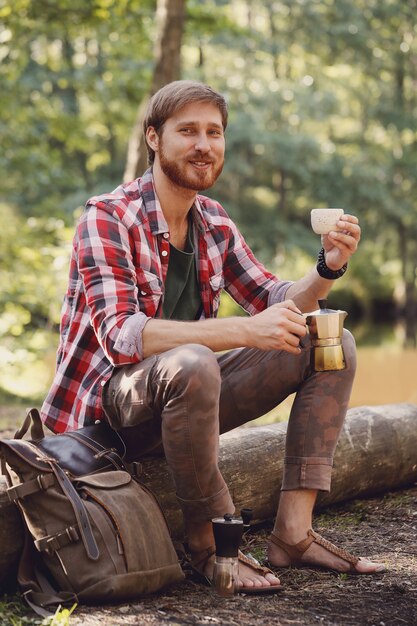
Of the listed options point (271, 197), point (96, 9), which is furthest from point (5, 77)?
point (271, 197)

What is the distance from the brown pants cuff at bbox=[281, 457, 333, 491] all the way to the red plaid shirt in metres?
0.69

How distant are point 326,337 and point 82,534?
1054 mm

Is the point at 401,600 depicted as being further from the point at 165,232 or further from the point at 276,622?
the point at 165,232

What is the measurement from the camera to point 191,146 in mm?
3238

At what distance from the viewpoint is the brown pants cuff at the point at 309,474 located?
313 cm

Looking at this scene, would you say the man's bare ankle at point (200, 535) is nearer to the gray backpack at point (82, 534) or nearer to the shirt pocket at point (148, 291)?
the gray backpack at point (82, 534)

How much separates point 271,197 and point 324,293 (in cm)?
2185

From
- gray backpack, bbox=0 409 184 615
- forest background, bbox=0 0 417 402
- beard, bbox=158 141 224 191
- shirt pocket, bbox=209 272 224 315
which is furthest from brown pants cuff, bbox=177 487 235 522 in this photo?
forest background, bbox=0 0 417 402

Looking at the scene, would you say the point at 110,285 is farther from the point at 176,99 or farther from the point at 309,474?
the point at 309,474

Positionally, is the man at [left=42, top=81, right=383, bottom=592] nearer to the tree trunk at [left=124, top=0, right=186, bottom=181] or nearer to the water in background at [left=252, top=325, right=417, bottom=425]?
the water in background at [left=252, top=325, right=417, bottom=425]

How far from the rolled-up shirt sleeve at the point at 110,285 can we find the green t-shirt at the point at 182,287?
0.22 m

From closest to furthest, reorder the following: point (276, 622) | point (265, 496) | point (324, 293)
Answer: 1. point (276, 622)
2. point (324, 293)
3. point (265, 496)

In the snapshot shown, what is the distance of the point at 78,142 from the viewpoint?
12961 millimetres

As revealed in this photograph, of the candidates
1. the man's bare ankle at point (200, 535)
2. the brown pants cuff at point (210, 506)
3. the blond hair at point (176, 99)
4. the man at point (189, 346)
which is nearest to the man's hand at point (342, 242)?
the man at point (189, 346)
